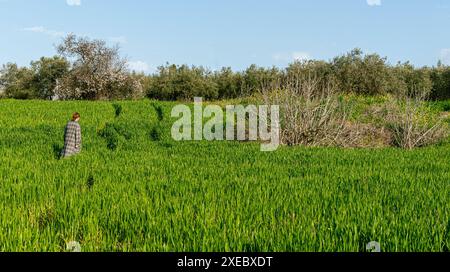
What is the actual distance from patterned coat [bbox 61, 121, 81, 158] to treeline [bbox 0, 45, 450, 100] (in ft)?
93.7

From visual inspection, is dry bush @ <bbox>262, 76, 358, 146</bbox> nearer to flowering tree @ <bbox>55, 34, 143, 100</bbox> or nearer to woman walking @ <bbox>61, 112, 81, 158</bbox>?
woman walking @ <bbox>61, 112, 81, 158</bbox>

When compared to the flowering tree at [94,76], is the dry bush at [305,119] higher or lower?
lower

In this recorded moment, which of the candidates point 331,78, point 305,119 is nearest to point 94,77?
point 331,78

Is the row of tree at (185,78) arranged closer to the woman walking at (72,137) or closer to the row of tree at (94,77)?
the row of tree at (94,77)

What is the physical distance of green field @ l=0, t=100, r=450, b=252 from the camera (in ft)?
14.9

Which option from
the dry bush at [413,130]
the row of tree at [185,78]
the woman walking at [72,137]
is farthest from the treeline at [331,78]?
the woman walking at [72,137]

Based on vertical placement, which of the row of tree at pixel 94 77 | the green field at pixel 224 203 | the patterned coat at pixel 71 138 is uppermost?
the row of tree at pixel 94 77

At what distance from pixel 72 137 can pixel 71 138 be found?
4 centimetres

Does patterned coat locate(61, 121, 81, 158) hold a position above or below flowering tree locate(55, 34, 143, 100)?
below

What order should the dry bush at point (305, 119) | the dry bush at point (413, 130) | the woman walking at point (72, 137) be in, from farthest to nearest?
the dry bush at point (413, 130), the dry bush at point (305, 119), the woman walking at point (72, 137)

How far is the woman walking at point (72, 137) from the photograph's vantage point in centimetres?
1252

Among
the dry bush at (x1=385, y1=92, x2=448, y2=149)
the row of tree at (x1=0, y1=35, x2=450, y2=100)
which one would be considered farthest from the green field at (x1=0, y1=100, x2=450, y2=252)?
the row of tree at (x1=0, y1=35, x2=450, y2=100)
